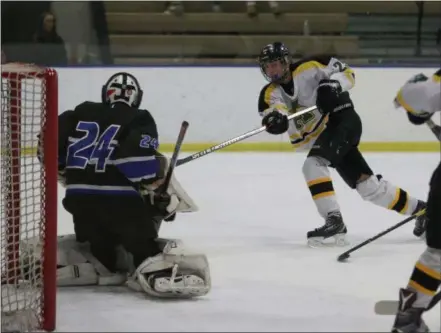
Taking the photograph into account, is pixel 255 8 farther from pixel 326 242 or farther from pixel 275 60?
pixel 326 242

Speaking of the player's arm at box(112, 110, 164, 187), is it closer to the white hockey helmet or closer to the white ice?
the white hockey helmet

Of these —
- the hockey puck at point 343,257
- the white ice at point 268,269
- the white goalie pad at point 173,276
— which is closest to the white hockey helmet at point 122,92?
the white goalie pad at point 173,276

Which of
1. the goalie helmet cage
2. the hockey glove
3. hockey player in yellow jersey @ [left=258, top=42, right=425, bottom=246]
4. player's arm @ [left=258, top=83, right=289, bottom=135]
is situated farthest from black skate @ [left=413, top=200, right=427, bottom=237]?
the goalie helmet cage

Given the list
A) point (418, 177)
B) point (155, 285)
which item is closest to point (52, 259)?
point (155, 285)

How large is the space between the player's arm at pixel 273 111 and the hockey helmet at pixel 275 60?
2.8 inches

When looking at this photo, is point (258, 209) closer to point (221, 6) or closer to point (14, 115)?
point (14, 115)

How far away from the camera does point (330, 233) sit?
12.6ft

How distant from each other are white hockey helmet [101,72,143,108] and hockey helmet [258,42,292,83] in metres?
0.87

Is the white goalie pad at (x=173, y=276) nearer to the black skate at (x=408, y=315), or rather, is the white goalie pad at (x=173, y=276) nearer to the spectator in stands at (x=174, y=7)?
the black skate at (x=408, y=315)

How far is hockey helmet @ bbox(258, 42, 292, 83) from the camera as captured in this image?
384 cm

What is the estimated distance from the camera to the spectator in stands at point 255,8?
7406 mm

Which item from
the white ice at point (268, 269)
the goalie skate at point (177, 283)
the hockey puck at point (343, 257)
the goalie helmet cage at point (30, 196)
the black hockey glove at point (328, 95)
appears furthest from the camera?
the black hockey glove at point (328, 95)

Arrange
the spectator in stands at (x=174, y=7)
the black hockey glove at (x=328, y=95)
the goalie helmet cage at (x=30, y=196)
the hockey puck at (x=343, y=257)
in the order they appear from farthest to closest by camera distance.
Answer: the spectator in stands at (x=174, y=7)
the black hockey glove at (x=328, y=95)
the hockey puck at (x=343, y=257)
the goalie helmet cage at (x=30, y=196)

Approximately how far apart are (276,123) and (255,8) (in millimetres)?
3815
